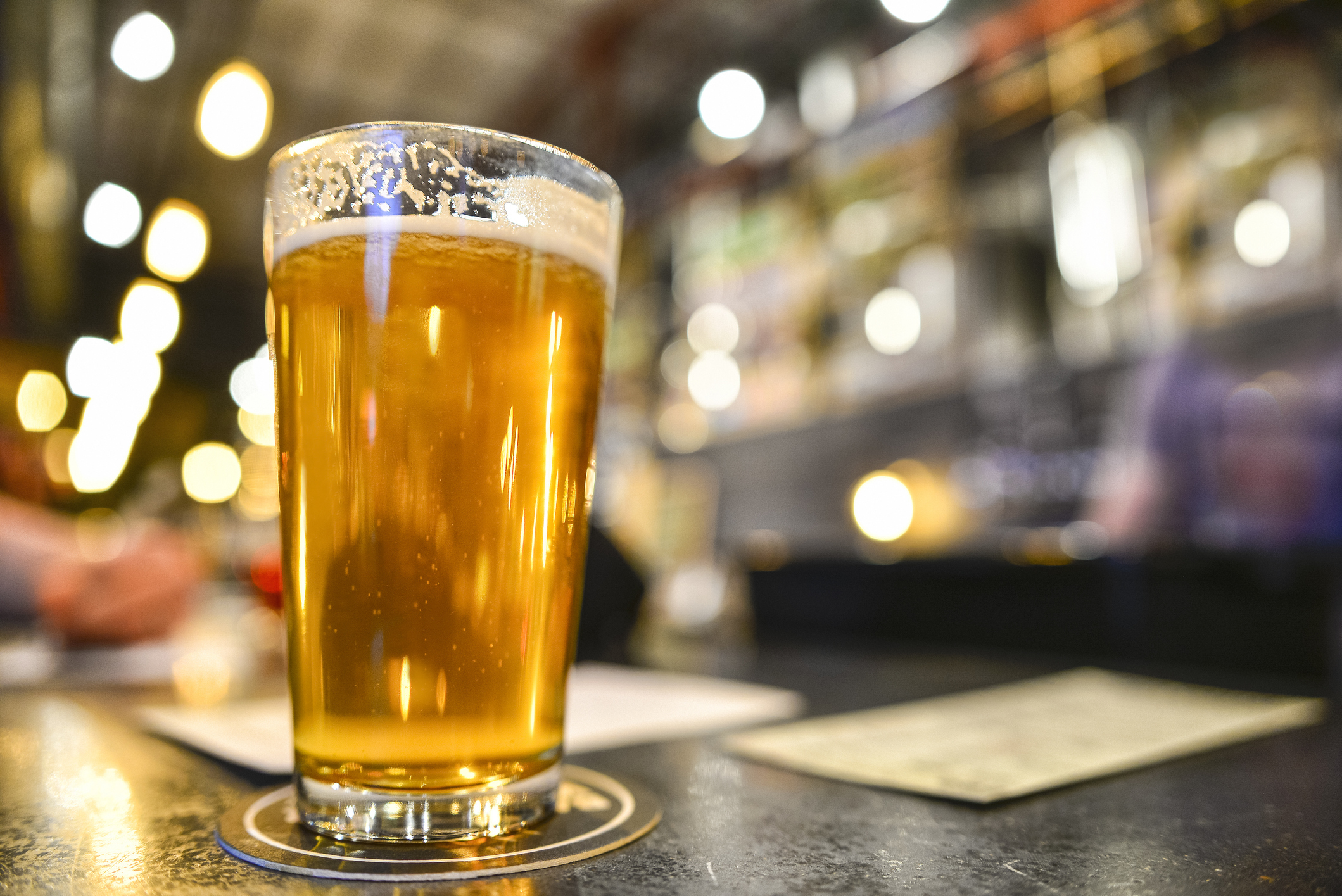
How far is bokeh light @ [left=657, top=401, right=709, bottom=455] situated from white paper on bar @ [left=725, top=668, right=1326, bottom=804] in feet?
15.2

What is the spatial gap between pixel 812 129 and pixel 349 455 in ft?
14.2

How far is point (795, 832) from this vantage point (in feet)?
1.31

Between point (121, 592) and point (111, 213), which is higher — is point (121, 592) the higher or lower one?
the lower one

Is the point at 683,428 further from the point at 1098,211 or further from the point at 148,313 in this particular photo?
the point at 148,313

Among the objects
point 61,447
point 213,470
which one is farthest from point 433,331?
point 213,470

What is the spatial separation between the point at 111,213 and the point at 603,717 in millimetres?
3769

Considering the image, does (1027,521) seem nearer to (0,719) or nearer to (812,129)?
(812,129)

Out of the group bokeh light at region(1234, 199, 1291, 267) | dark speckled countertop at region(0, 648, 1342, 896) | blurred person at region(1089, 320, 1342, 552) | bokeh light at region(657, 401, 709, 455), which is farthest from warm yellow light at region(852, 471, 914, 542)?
dark speckled countertop at region(0, 648, 1342, 896)

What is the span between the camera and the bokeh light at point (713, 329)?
5.13 meters

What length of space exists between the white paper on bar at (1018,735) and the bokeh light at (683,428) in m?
4.64

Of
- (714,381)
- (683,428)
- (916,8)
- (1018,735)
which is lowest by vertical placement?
(1018,735)

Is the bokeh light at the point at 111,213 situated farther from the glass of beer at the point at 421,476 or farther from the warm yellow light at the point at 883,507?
the glass of beer at the point at 421,476

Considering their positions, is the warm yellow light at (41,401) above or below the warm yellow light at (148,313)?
below

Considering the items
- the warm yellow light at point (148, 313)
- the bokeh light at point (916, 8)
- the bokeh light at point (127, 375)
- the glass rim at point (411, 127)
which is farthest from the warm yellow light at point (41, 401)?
the glass rim at point (411, 127)
